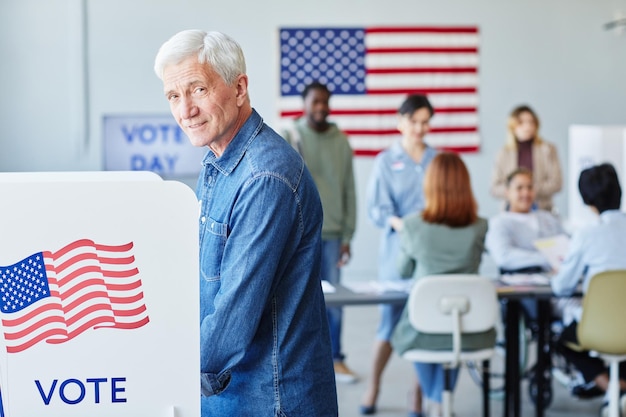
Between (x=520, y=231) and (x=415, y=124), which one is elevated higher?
(x=415, y=124)

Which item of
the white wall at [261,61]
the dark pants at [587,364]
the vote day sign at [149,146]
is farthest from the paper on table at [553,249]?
the white wall at [261,61]

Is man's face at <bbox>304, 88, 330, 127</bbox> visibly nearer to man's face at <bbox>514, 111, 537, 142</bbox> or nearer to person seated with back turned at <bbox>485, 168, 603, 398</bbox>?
person seated with back turned at <bbox>485, 168, 603, 398</bbox>

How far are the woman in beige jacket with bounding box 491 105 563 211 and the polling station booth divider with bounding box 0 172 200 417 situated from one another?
16.6 feet

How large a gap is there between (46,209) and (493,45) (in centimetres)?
768

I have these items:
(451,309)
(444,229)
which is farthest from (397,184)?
(451,309)

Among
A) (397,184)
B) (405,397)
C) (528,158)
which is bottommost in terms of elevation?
(405,397)

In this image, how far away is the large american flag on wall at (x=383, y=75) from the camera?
845 centimetres

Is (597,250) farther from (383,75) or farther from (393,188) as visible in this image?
(383,75)

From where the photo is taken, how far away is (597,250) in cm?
427

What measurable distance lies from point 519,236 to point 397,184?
0.68 metres

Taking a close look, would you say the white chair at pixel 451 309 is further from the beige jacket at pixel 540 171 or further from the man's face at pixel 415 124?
the beige jacket at pixel 540 171

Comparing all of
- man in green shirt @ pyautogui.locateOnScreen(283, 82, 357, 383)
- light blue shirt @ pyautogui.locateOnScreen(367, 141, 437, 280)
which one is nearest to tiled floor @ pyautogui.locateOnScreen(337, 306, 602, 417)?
man in green shirt @ pyautogui.locateOnScreen(283, 82, 357, 383)

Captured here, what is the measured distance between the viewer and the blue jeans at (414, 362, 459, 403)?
4.51 meters

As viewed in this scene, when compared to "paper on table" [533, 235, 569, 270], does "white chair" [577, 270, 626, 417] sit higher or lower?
lower
